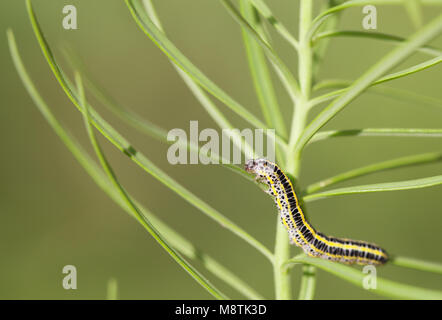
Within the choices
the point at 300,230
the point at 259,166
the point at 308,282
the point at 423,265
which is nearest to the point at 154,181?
the point at 300,230

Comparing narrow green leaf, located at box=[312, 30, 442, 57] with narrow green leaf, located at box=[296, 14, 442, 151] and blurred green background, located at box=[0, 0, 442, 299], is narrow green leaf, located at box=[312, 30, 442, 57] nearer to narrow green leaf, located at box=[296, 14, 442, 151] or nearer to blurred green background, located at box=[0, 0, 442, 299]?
narrow green leaf, located at box=[296, 14, 442, 151]

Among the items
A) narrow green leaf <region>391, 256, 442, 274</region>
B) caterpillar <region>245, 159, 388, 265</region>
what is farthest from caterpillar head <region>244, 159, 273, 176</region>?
narrow green leaf <region>391, 256, 442, 274</region>

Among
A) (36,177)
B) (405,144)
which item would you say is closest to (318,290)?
(405,144)

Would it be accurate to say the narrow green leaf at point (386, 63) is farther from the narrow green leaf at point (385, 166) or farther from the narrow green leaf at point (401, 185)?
the narrow green leaf at point (385, 166)

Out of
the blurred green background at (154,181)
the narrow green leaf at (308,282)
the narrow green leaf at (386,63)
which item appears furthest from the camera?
the blurred green background at (154,181)

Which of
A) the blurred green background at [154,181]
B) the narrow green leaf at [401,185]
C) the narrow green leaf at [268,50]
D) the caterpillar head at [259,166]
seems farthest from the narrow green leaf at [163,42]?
the blurred green background at [154,181]
